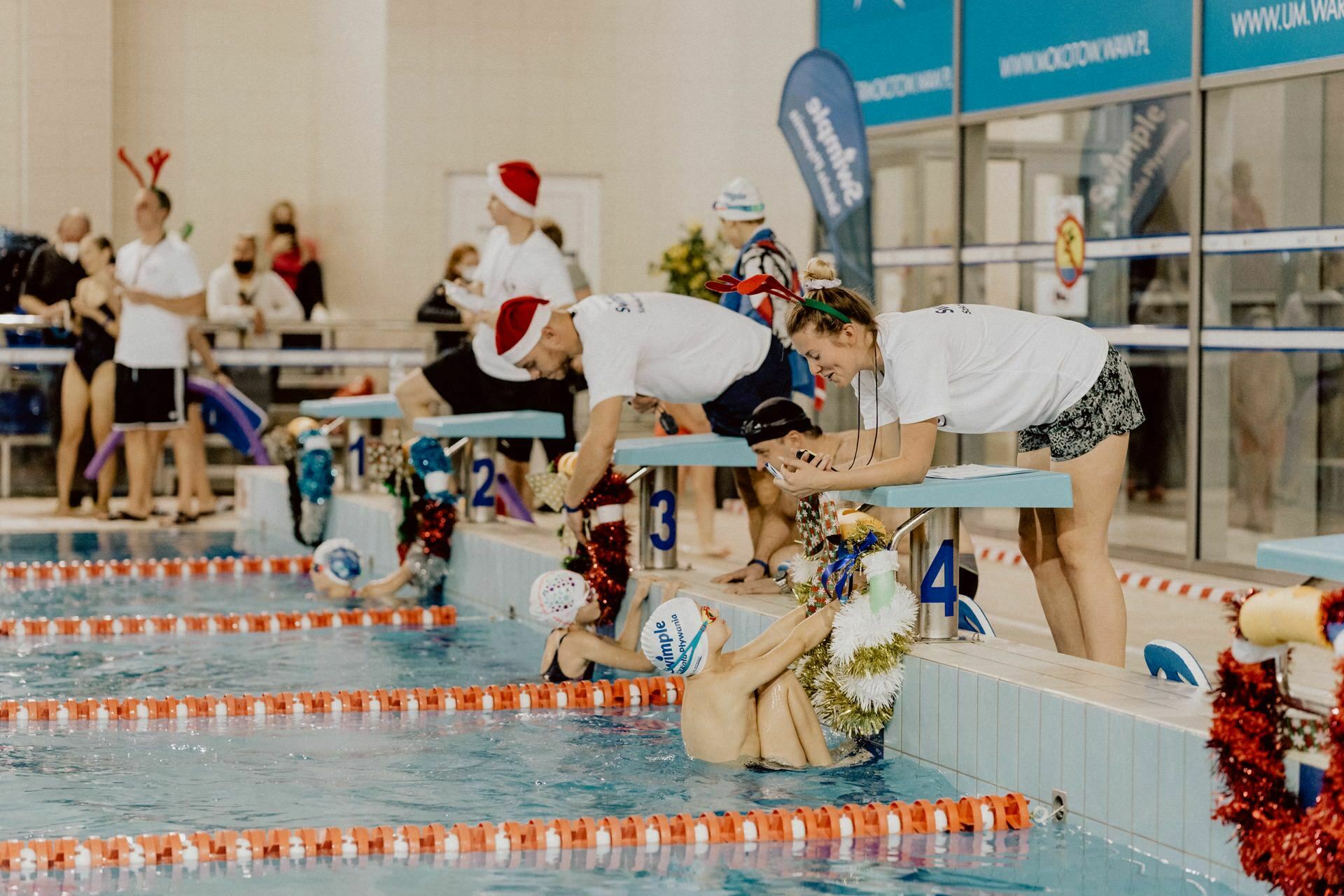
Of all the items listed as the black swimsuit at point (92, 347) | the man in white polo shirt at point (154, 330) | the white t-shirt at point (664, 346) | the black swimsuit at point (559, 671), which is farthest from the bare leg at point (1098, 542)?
the black swimsuit at point (92, 347)

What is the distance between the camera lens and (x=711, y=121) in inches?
573

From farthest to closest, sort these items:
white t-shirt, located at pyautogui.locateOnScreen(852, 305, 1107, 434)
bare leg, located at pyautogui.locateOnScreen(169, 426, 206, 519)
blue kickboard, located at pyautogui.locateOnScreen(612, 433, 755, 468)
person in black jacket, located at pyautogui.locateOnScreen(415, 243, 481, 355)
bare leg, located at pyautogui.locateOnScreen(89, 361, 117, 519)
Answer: bare leg, located at pyautogui.locateOnScreen(89, 361, 117, 519) → person in black jacket, located at pyautogui.locateOnScreen(415, 243, 481, 355) → bare leg, located at pyautogui.locateOnScreen(169, 426, 206, 519) → blue kickboard, located at pyautogui.locateOnScreen(612, 433, 755, 468) → white t-shirt, located at pyautogui.locateOnScreen(852, 305, 1107, 434)

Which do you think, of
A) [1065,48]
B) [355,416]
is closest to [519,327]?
[355,416]

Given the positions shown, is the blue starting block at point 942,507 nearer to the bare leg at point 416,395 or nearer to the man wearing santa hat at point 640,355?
the man wearing santa hat at point 640,355

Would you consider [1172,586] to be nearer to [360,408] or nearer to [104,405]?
[360,408]

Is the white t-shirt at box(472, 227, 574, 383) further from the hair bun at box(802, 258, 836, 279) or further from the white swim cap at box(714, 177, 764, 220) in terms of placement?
the hair bun at box(802, 258, 836, 279)

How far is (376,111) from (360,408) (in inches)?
240

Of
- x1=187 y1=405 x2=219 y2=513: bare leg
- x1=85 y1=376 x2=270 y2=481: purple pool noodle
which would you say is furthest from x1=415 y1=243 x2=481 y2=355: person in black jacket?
x1=187 y1=405 x2=219 y2=513: bare leg

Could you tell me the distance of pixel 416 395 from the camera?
824 centimetres

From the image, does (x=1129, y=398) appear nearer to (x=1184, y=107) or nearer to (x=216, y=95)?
(x=1184, y=107)

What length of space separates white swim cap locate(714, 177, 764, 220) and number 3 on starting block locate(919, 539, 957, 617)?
2682 mm

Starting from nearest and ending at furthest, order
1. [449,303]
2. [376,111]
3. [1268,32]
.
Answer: [1268,32] → [449,303] → [376,111]

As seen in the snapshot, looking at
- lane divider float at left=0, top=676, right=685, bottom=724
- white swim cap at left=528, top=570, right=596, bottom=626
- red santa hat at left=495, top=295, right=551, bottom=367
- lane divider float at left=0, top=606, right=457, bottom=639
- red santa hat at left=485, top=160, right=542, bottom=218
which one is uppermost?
red santa hat at left=485, top=160, right=542, bottom=218

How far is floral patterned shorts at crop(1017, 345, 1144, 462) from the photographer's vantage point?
15.1 feet
